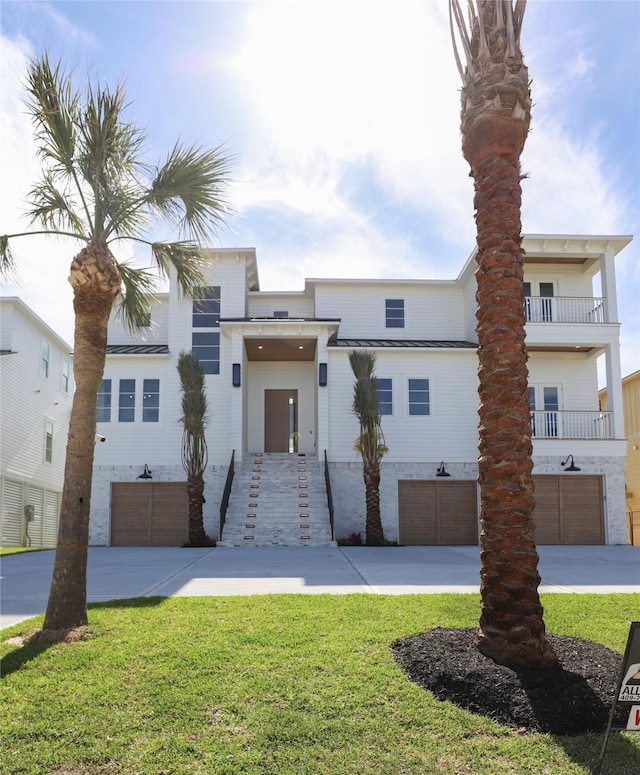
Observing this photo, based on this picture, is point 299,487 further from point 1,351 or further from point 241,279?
point 1,351

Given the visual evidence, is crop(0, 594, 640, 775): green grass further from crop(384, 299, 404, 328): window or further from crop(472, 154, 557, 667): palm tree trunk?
crop(384, 299, 404, 328): window

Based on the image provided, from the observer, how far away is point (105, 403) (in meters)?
21.6

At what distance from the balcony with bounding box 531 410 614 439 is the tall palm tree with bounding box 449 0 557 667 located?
16010mm

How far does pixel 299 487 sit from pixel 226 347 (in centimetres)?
551

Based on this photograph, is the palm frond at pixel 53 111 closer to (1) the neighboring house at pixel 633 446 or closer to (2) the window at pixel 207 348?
(2) the window at pixel 207 348

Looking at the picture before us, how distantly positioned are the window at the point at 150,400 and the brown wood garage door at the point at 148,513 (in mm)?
2142

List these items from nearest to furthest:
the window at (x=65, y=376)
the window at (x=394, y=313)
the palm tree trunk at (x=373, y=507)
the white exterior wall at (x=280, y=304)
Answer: the palm tree trunk at (x=373, y=507)
the window at (x=394, y=313)
the white exterior wall at (x=280, y=304)
the window at (x=65, y=376)

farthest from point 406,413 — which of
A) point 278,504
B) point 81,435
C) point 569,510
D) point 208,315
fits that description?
point 81,435

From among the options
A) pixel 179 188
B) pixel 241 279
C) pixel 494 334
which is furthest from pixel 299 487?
pixel 494 334

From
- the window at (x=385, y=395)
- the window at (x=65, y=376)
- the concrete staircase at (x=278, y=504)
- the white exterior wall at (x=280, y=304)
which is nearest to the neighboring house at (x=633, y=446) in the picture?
the window at (x=385, y=395)

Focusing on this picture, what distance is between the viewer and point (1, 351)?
73.7 ft

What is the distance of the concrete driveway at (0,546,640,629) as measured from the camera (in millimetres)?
9062

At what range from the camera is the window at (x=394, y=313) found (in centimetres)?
2377

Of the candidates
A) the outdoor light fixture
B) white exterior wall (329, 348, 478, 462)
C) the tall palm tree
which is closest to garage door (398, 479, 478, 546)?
white exterior wall (329, 348, 478, 462)
